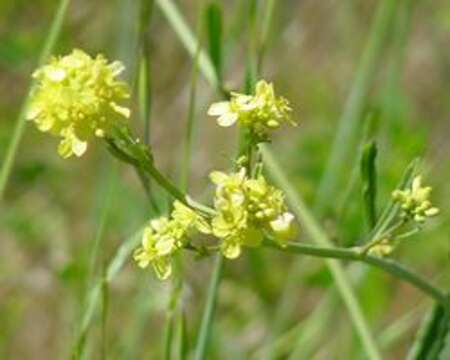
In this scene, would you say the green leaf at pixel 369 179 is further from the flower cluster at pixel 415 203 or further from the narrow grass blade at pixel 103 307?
the narrow grass blade at pixel 103 307

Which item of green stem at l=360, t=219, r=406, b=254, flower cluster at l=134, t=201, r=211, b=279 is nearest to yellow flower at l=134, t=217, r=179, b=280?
flower cluster at l=134, t=201, r=211, b=279

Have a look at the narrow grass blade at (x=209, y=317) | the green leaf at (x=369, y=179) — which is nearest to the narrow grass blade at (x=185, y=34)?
the narrow grass blade at (x=209, y=317)

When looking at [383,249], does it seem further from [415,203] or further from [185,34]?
[185,34]

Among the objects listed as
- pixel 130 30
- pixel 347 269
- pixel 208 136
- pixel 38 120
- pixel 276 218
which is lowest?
pixel 276 218

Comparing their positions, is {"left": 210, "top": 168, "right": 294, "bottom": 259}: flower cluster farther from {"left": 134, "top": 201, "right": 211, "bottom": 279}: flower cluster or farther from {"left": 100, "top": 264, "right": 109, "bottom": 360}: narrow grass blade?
{"left": 100, "top": 264, "right": 109, "bottom": 360}: narrow grass blade

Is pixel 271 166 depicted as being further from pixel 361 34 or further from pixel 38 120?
pixel 361 34

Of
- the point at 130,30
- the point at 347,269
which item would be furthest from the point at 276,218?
the point at 130,30
